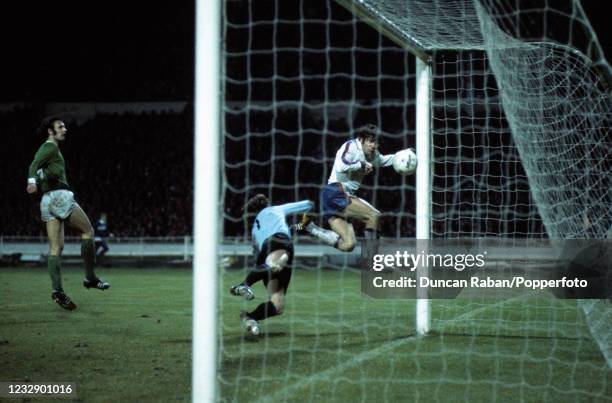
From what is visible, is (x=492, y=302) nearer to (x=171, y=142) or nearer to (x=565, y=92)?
(x=565, y=92)

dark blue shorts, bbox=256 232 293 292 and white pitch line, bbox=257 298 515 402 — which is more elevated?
dark blue shorts, bbox=256 232 293 292

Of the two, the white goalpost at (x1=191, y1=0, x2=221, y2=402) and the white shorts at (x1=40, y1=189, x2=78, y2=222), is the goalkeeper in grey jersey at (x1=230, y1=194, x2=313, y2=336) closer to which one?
the white shorts at (x1=40, y1=189, x2=78, y2=222)

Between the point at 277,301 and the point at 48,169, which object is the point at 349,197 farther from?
the point at 48,169

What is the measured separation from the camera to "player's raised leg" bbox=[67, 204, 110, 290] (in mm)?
7941

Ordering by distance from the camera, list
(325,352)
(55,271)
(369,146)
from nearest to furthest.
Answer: (325,352)
(55,271)
(369,146)

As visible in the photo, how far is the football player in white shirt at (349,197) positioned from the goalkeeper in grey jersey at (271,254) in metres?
1.91

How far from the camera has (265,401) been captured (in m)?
4.06

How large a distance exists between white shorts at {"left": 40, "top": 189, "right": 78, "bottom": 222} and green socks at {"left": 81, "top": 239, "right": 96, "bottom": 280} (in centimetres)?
40

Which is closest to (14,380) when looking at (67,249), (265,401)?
(265,401)

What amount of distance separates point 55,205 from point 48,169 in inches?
14.9

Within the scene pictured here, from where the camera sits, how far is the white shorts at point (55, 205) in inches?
307

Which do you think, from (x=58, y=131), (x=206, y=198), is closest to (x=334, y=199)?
(x=58, y=131)

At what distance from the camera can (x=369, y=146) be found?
8219 millimetres

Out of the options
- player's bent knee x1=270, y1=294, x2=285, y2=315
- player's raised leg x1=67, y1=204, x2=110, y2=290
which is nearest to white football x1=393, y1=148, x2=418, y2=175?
player's bent knee x1=270, y1=294, x2=285, y2=315
